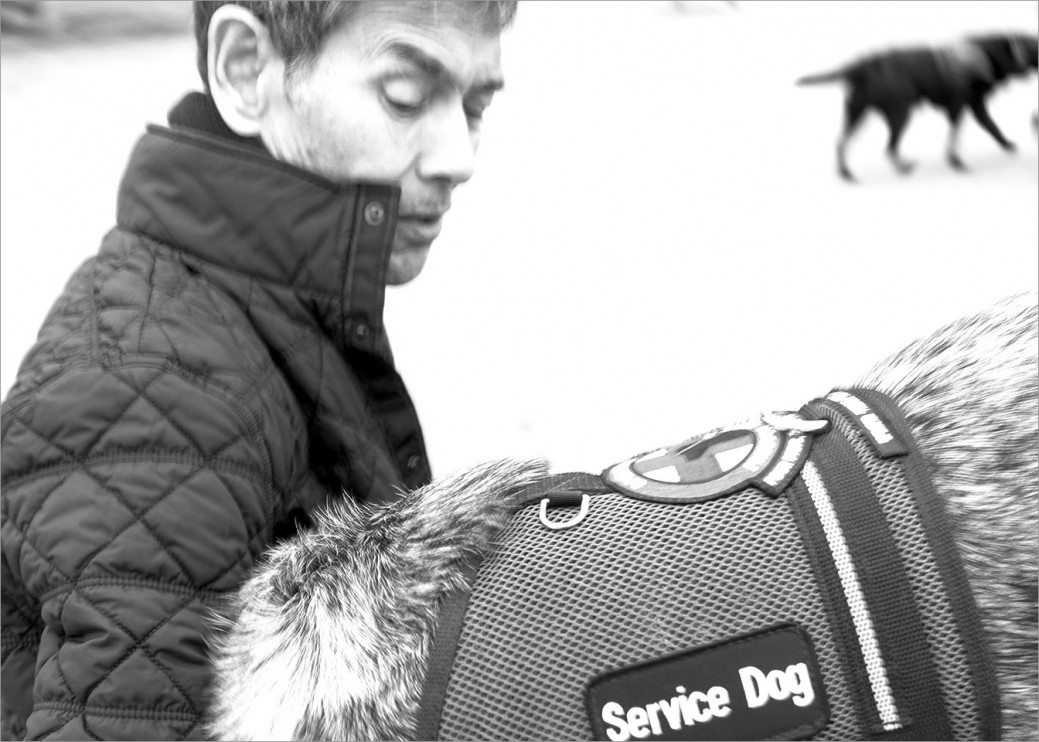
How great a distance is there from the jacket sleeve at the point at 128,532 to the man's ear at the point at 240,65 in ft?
1.30

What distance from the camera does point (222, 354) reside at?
112 centimetres

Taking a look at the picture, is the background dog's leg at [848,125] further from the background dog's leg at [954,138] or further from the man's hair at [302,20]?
the man's hair at [302,20]

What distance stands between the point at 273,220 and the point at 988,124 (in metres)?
3.47

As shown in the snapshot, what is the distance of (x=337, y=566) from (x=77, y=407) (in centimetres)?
31

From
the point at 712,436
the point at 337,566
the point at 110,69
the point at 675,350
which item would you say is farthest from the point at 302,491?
the point at 110,69

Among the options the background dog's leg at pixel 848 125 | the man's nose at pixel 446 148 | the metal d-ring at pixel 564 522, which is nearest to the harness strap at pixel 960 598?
the metal d-ring at pixel 564 522

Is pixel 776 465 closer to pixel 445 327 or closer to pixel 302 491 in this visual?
pixel 302 491

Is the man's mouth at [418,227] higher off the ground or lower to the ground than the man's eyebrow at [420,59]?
lower

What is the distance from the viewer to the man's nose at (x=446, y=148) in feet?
4.25

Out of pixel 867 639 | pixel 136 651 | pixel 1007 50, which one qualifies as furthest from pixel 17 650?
pixel 1007 50

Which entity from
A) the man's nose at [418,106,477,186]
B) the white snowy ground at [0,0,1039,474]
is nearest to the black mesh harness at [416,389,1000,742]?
the man's nose at [418,106,477,186]

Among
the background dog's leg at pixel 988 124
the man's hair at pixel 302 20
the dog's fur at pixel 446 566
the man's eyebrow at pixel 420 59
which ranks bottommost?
the dog's fur at pixel 446 566

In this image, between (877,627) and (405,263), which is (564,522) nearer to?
(877,627)

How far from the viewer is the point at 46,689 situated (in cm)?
96
